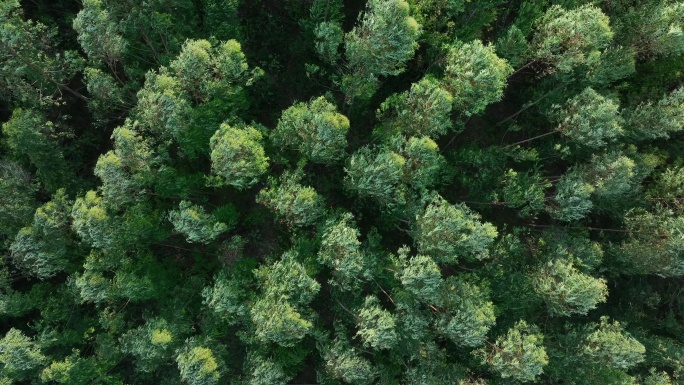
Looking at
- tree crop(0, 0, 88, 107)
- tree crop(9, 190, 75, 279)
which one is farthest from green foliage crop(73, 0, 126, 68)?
tree crop(9, 190, 75, 279)

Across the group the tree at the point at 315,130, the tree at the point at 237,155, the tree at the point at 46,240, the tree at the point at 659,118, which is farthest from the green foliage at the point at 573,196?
the tree at the point at 46,240

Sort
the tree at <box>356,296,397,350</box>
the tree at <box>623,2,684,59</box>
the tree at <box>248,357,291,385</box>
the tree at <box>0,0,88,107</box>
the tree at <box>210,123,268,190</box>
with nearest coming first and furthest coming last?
the tree at <box>210,123,268,190</box> → the tree at <box>0,0,88,107</box> → the tree at <box>356,296,397,350</box> → the tree at <box>248,357,291,385</box> → the tree at <box>623,2,684,59</box>

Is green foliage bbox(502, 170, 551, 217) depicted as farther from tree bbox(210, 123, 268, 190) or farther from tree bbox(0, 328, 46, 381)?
tree bbox(0, 328, 46, 381)

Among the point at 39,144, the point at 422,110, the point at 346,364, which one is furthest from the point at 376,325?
the point at 39,144

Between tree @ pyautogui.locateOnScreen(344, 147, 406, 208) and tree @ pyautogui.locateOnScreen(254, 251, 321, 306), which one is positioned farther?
tree @ pyautogui.locateOnScreen(254, 251, 321, 306)

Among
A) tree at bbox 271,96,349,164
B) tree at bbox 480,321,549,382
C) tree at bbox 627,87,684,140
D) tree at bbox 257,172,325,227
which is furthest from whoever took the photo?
tree at bbox 627,87,684,140

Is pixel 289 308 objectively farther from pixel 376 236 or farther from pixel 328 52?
pixel 328 52
